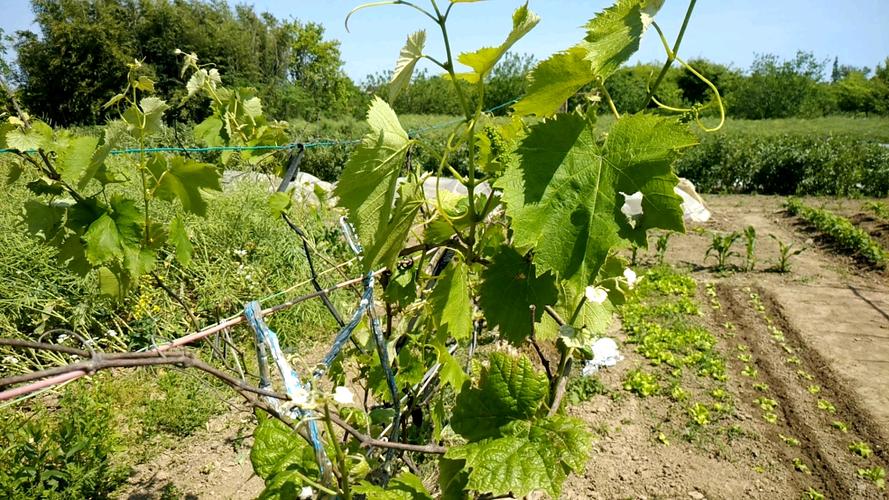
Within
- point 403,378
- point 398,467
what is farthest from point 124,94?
point 398,467

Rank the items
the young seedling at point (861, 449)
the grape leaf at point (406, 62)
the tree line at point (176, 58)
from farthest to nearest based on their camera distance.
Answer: the tree line at point (176, 58), the young seedling at point (861, 449), the grape leaf at point (406, 62)

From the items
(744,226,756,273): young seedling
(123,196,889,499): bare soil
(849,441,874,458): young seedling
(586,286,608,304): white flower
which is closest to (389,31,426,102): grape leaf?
(586,286,608,304): white flower

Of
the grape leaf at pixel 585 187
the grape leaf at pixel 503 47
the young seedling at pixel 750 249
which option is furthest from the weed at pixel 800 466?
the young seedling at pixel 750 249

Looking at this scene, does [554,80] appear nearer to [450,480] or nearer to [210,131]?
[450,480]

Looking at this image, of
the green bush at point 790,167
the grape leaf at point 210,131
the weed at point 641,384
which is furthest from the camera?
the green bush at point 790,167

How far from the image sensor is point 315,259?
5.41m

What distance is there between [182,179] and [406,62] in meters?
0.74

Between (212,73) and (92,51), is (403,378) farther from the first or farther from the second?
(92,51)

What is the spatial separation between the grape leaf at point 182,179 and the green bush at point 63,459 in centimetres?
185

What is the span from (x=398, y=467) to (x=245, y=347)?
284cm

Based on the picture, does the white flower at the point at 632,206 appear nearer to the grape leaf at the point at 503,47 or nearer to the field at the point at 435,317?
the field at the point at 435,317

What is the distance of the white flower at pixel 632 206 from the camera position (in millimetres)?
829

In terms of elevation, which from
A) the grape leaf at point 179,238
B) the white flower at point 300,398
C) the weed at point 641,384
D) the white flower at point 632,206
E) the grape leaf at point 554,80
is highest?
the grape leaf at point 554,80

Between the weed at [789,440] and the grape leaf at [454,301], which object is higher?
the grape leaf at [454,301]
